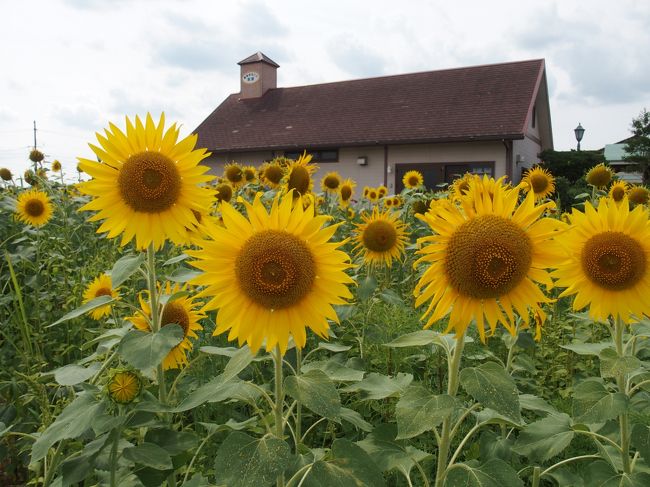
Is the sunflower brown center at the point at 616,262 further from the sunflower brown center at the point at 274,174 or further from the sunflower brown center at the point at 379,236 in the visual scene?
the sunflower brown center at the point at 274,174

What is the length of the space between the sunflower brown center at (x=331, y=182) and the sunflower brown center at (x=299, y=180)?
3013mm

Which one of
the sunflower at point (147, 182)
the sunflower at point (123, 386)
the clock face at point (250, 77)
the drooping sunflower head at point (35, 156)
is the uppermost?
the clock face at point (250, 77)

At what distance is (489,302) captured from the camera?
160 cm

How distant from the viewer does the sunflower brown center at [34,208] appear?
5.25 m

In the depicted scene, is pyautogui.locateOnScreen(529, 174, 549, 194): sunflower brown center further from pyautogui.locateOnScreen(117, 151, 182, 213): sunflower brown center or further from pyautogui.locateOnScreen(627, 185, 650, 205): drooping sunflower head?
pyautogui.locateOnScreen(117, 151, 182, 213): sunflower brown center

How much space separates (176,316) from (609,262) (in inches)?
66.3

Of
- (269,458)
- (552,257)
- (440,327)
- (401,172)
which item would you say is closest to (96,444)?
(269,458)

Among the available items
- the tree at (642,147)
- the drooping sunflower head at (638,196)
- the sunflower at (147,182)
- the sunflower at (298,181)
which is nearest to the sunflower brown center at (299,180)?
the sunflower at (298,181)

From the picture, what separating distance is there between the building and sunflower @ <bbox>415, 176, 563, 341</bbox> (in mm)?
17639

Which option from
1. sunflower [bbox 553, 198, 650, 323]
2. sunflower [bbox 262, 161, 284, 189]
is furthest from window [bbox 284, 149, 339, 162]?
sunflower [bbox 553, 198, 650, 323]

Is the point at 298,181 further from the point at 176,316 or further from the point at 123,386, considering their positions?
the point at 123,386

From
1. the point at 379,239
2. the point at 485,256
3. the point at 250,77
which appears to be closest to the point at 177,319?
the point at 485,256

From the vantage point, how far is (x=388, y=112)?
22531 millimetres

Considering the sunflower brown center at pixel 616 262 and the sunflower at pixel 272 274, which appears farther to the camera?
the sunflower brown center at pixel 616 262
